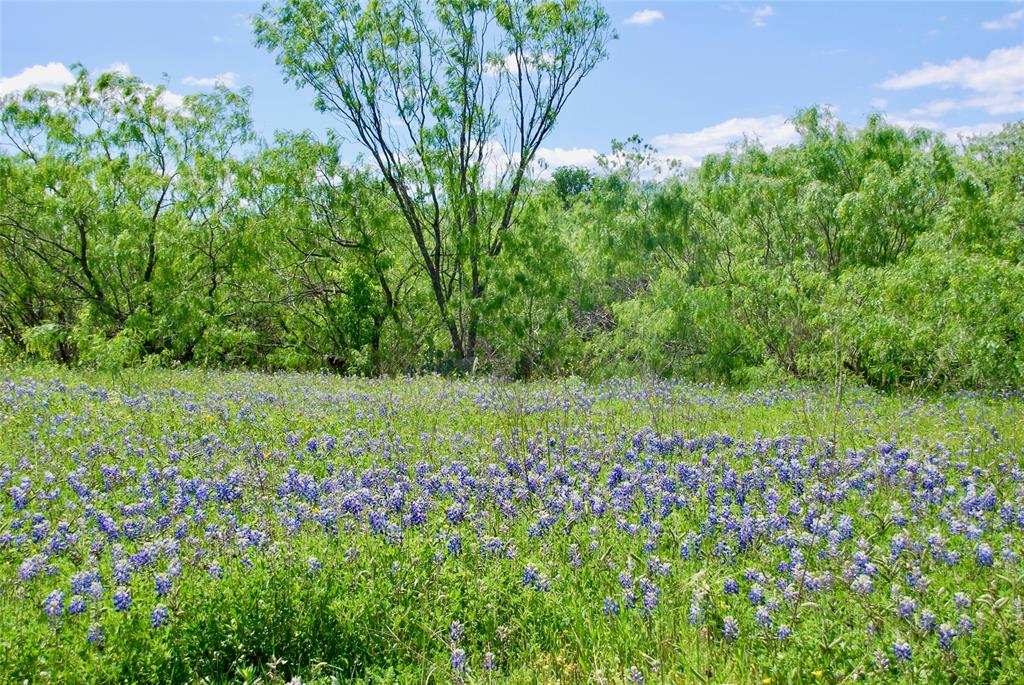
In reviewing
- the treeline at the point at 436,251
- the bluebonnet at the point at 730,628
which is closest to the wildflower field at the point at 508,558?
the bluebonnet at the point at 730,628

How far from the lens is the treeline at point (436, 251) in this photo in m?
14.4

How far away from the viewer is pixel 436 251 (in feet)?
56.9

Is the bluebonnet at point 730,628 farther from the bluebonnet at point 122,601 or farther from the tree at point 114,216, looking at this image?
the tree at point 114,216

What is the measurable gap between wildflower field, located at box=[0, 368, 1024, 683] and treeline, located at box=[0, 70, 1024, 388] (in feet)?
25.9

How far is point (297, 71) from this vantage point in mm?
16438

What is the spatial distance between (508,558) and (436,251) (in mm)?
13804

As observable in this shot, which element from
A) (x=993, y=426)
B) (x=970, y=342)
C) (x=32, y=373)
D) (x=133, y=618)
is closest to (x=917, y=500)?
(x=993, y=426)

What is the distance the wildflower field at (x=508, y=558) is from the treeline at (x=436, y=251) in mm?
7893

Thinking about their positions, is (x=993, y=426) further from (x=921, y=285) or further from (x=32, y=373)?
(x=32, y=373)

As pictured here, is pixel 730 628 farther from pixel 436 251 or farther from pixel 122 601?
pixel 436 251

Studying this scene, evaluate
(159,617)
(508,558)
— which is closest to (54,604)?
(159,617)

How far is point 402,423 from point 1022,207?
1036cm

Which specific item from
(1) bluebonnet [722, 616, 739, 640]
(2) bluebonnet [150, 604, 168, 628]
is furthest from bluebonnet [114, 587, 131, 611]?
(1) bluebonnet [722, 616, 739, 640]

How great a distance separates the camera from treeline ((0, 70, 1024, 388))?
47.3ft
